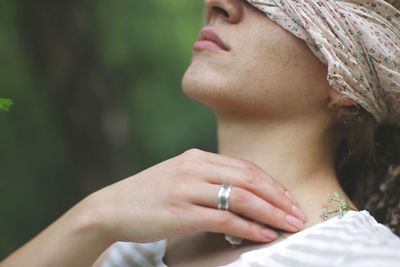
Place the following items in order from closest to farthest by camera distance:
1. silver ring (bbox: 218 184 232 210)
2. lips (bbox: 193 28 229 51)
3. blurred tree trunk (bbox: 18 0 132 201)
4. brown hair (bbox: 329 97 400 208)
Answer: silver ring (bbox: 218 184 232 210), lips (bbox: 193 28 229 51), brown hair (bbox: 329 97 400 208), blurred tree trunk (bbox: 18 0 132 201)

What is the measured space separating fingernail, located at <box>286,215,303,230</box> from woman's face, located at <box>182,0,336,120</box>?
1.73 feet

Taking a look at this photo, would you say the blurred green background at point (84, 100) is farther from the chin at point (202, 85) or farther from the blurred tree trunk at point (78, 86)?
the chin at point (202, 85)

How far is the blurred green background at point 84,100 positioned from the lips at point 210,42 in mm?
3200

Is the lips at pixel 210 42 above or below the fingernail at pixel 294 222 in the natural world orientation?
above

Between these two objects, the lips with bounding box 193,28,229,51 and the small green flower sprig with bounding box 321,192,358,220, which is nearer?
the small green flower sprig with bounding box 321,192,358,220

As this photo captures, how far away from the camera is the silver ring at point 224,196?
158 centimetres

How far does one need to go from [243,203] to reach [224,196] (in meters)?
0.07

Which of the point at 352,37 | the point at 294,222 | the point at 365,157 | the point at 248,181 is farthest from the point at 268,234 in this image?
the point at 365,157

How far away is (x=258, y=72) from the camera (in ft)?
6.38

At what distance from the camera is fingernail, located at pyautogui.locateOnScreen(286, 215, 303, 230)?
5.45ft

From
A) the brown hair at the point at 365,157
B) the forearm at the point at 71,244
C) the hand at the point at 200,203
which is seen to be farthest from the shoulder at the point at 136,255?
the brown hair at the point at 365,157

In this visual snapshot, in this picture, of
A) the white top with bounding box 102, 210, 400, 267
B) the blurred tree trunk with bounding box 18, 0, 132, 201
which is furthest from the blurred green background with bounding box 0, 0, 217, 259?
the white top with bounding box 102, 210, 400, 267

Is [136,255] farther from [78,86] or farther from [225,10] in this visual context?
[78,86]

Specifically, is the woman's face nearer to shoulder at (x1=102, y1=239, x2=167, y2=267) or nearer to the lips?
the lips
